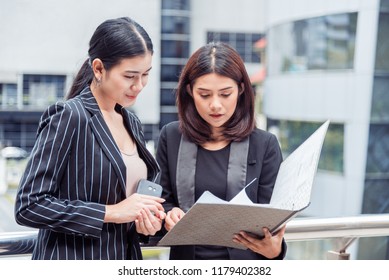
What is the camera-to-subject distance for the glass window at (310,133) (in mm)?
5188

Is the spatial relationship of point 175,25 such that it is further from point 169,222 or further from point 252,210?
point 252,210

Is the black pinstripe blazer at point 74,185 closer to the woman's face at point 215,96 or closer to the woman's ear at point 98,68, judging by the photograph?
the woman's ear at point 98,68

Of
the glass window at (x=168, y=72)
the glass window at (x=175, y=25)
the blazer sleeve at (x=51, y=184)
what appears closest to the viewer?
the blazer sleeve at (x=51, y=184)

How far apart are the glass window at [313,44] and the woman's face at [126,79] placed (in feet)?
13.9

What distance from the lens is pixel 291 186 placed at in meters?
1.02

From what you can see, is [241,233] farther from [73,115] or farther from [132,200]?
[73,115]

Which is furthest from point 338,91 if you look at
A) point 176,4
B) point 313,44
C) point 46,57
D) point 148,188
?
point 148,188

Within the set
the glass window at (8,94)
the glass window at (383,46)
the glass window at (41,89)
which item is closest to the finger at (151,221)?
the glass window at (41,89)

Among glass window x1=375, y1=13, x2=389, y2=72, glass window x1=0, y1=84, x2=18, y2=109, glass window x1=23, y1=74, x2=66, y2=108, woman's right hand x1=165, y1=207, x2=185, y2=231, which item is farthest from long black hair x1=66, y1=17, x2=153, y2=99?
glass window x1=375, y1=13, x2=389, y2=72

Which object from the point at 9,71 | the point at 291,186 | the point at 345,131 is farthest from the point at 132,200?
the point at 345,131

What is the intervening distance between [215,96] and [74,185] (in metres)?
0.39

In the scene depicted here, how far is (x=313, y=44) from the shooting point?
17.6ft

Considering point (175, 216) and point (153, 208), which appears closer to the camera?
point (153, 208)

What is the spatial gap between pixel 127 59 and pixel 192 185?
359 millimetres
